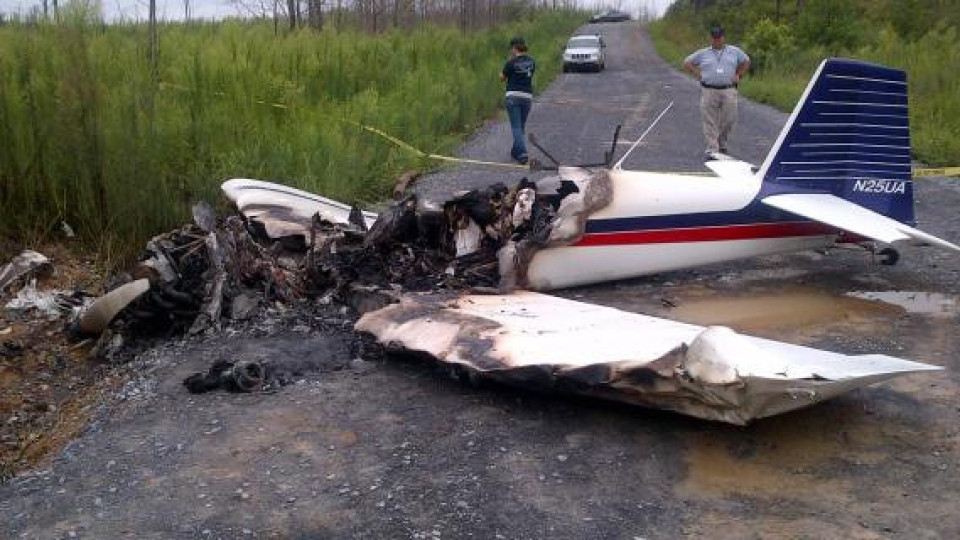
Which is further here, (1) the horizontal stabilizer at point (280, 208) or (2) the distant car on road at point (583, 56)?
(2) the distant car on road at point (583, 56)

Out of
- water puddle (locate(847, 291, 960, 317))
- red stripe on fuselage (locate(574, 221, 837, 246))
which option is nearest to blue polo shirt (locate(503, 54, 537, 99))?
red stripe on fuselage (locate(574, 221, 837, 246))

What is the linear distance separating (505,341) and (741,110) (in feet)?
51.1

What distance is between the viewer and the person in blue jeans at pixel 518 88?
1236 centimetres

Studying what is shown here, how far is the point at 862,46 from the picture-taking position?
25422 mm

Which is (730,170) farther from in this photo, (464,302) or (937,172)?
(937,172)

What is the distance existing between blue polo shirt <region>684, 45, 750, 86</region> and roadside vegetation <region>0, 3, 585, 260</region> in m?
3.83

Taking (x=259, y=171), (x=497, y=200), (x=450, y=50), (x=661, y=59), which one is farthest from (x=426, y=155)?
(x=661, y=59)

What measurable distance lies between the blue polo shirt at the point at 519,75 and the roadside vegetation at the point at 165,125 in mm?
1615

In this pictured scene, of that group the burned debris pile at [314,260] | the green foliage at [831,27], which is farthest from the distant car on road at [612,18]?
the burned debris pile at [314,260]

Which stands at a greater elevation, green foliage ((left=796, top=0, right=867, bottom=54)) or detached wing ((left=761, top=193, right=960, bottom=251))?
green foliage ((left=796, top=0, right=867, bottom=54))

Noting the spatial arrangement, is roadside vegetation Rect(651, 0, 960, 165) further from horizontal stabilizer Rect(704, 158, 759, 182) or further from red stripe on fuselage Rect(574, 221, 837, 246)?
red stripe on fuselage Rect(574, 221, 837, 246)

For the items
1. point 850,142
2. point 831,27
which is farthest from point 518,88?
point 831,27

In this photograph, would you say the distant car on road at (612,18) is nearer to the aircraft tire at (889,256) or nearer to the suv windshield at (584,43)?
the suv windshield at (584,43)

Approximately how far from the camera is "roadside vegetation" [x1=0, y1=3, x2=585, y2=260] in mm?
7090
